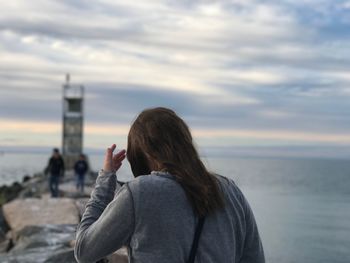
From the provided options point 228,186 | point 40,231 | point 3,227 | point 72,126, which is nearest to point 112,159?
point 228,186

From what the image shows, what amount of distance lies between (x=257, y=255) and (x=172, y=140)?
0.58 metres

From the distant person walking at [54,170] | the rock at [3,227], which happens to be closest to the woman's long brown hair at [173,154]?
the rock at [3,227]

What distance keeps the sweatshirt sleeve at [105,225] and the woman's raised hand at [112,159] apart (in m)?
0.09

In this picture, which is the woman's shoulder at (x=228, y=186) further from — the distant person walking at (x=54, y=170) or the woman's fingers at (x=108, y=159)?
the distant person walking at (x=54, y=170)

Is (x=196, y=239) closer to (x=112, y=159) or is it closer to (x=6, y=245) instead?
(x=112, y=159)

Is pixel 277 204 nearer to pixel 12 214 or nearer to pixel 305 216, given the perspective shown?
pixel 305 216

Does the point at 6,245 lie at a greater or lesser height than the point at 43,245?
lesser

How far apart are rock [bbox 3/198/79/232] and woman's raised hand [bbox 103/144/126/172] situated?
34.0 feet

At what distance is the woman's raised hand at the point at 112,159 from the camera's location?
239cm

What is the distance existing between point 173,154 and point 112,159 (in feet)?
0.94

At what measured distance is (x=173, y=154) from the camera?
224cm

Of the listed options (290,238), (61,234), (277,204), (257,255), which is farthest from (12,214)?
(277,204)

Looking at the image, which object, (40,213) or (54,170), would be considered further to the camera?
(54,170)

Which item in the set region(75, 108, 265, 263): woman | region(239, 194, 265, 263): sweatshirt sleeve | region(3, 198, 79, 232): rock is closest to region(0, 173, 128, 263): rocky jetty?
region(3, 198, 79, 232): rock
